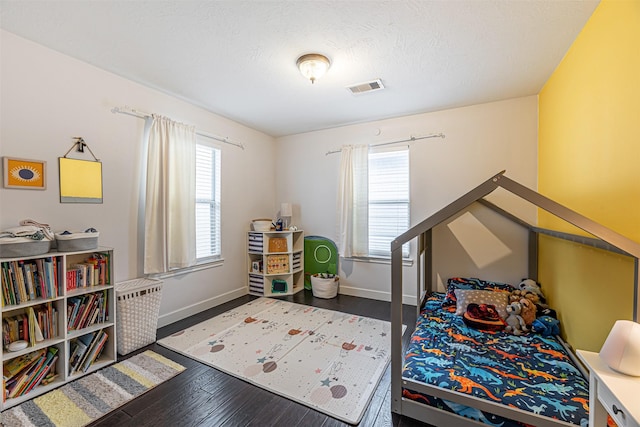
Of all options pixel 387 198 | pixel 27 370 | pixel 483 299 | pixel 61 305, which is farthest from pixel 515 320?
pixel 27 370

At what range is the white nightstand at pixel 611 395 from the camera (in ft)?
2.58

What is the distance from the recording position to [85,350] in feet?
6.53

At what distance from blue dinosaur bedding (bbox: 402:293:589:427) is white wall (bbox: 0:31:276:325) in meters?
2.54

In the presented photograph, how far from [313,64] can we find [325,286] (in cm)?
274

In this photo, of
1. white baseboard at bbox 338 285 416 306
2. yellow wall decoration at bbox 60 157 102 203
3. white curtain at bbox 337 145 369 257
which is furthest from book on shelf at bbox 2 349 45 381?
white baseboard at bbox 338 285 416 306

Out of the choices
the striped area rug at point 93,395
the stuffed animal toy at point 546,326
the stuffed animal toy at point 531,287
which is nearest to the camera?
the striped area rug at point 93,395

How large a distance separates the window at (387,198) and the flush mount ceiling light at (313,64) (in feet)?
5.51

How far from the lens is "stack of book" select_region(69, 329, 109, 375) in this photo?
6.40 feet

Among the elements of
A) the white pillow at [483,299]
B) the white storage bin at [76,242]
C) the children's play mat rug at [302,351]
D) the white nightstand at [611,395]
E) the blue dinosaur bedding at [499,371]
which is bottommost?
the children's play mat rug at [302,351]

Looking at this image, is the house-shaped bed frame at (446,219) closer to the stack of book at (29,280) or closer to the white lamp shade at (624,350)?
the white lamp shade at (624,350)

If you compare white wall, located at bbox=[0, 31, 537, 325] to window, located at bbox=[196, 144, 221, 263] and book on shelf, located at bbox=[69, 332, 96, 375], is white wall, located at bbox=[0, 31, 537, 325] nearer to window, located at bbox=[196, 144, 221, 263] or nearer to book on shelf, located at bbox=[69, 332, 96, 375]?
window, located at bbox=[196, 144, 221, 263]

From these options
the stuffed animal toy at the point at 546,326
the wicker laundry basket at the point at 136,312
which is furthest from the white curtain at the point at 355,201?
the wicker laundry basket at the point at 136,312

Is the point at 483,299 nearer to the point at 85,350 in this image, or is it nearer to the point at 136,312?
the point at 136,312

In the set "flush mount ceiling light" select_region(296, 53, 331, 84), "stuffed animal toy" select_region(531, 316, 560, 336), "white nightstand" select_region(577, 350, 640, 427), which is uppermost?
"flush mount ceiling light" select_region(296, 53, 331, 84)
